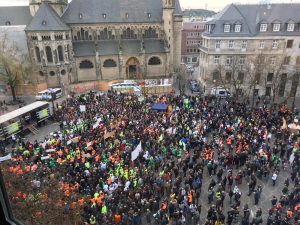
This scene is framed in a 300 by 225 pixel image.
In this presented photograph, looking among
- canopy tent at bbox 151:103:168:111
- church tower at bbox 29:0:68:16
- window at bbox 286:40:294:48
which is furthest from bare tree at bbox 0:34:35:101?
window at bbox 286:40:294:48

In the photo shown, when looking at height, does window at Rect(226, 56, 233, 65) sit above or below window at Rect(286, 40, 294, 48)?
below

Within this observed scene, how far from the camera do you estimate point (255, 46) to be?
4331 centimetres

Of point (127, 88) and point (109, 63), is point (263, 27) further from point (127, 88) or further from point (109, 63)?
point (109, 63)

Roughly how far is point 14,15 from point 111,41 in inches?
799

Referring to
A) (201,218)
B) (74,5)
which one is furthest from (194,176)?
(74,5)

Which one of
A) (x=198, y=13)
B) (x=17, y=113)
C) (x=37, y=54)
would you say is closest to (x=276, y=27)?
(x=17, y=113)

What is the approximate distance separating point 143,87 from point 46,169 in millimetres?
26869

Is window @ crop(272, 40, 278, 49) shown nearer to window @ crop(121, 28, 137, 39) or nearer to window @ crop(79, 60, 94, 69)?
window @ crop(121, 28, 137, 39)

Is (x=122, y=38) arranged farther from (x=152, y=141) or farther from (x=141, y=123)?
(x=152, y=141)

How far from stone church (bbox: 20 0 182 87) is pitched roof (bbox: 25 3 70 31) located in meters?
0.94

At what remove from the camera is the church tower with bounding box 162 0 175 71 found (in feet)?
177

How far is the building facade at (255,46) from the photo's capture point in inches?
1660

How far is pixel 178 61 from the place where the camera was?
58.8 m

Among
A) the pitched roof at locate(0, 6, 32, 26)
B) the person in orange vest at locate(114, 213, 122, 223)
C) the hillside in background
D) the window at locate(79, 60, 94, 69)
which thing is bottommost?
the person in orange vest at locate(114, 213, 122, 223)
